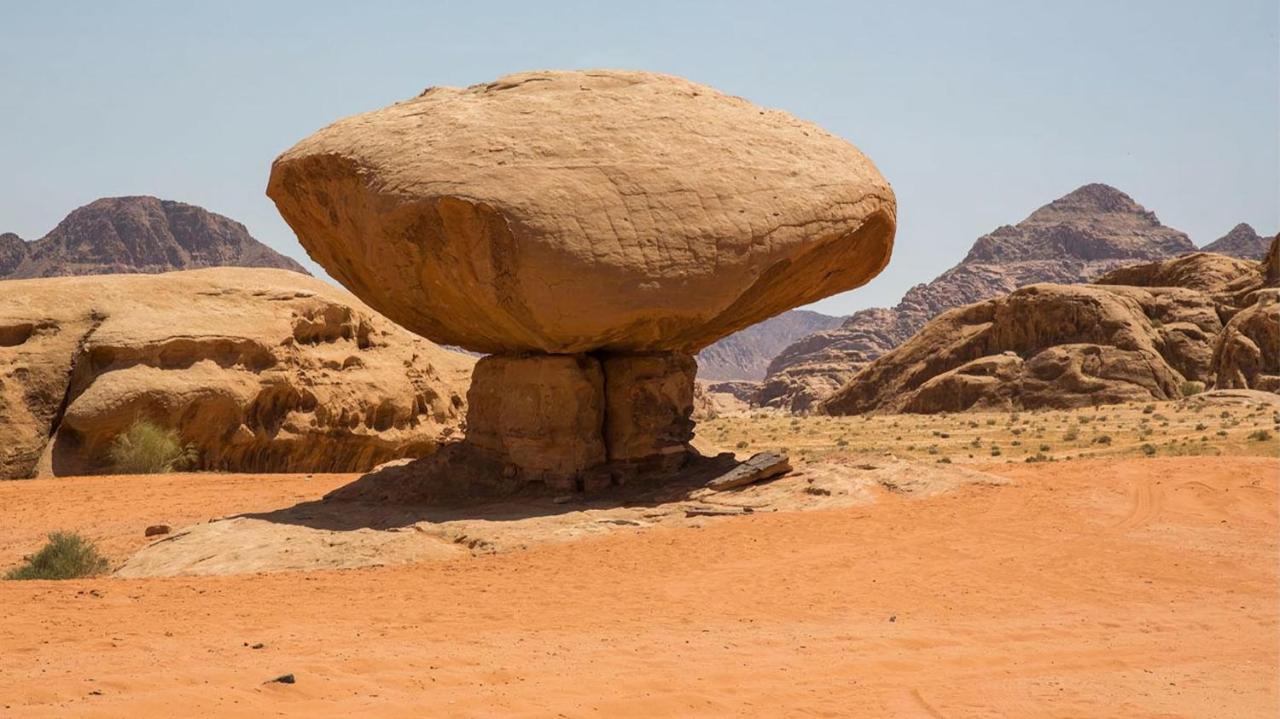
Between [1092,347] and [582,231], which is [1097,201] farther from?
[582,231]

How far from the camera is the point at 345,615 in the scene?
791cm

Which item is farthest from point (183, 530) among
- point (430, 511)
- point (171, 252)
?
point (171, 252)

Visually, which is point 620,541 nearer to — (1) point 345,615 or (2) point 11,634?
(1) point 345,615

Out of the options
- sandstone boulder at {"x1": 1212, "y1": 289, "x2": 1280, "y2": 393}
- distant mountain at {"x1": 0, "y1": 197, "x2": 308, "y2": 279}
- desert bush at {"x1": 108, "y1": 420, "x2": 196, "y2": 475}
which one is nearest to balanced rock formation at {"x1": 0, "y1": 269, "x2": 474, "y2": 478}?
desert bush at {"x1": 108, "y1": 420, "x2": 196, "y2": 475}

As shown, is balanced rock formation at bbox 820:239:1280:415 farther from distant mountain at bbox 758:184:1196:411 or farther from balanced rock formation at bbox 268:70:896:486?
distant mountain at bbox 758:184:1196:411

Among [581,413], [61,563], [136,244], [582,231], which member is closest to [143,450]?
[61,563]

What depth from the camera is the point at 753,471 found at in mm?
12289

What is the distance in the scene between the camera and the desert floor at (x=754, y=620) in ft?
19.0

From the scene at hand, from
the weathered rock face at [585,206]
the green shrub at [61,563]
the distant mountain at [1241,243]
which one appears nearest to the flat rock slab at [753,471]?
the weathered rock face at [585,206]

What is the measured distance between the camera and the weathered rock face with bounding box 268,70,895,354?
36.3 ft

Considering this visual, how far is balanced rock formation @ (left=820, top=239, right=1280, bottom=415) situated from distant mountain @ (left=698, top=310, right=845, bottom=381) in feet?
314

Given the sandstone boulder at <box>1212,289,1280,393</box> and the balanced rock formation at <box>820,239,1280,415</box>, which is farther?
the balanced rock formation at <box>820,239,1280,415</box>

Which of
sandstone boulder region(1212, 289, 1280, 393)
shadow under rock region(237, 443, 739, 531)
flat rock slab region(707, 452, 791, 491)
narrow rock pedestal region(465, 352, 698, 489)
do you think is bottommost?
shadow under rock region(237, 443, 739, 531)

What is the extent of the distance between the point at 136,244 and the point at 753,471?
9273 centimetres
